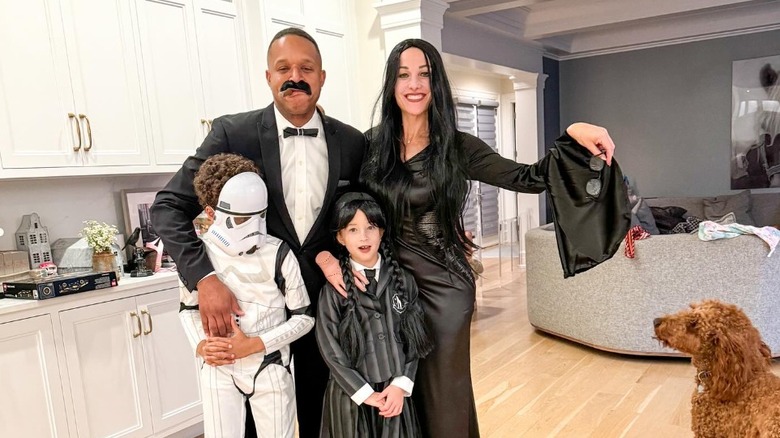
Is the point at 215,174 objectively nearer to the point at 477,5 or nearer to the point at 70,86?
the point at 70,86

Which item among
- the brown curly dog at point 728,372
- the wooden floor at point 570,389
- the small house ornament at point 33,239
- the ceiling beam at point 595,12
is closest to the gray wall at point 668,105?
the ceiling beam at point 595,12

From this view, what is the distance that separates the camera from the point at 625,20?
213 inches

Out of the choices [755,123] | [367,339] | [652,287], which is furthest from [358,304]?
[755,123]

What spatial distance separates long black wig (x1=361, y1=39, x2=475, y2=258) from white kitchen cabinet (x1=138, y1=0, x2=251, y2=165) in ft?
5.17

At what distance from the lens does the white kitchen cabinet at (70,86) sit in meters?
2.23

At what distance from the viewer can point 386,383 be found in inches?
57.2

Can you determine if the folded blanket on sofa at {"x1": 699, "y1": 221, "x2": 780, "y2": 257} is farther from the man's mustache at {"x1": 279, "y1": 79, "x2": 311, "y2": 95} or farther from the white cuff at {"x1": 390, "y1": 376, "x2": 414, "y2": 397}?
the man's mustache at {"x1": 279, "y1": 79, "x2": 311, "y2": 95}

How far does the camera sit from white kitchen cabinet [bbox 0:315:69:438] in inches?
82.7

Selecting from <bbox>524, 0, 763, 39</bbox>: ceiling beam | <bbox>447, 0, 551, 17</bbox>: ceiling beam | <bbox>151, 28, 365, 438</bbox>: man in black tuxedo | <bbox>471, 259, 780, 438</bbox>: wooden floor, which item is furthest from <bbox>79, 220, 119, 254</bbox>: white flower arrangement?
<bbox>524, 0, 763, 39</bbox>: ceiling beam

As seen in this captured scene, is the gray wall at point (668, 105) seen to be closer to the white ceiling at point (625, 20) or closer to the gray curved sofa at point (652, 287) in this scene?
the white ceiling at point (625, 20)

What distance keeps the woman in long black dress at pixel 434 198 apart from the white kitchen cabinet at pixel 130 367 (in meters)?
1.52

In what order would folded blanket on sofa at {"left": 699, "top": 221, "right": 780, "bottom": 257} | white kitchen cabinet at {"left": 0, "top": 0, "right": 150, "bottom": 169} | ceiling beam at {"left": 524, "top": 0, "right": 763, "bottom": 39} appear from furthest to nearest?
ceiling beam at {"left": 524, "top": 0, "right": 763, "bottom": 39}
folded blanket on sofa at {"left": 699, "top": 221, "right": 780, "bottom": 257}
white kitchen cabinet at {"left": 0, "top": 0, "right": 150, "bottom": 169}

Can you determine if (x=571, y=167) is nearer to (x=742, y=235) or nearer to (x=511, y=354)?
(x=742, y=235)

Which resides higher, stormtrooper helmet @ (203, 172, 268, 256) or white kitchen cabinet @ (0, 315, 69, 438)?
stormtrooper helmet @ (203, 172, 268, 256)
